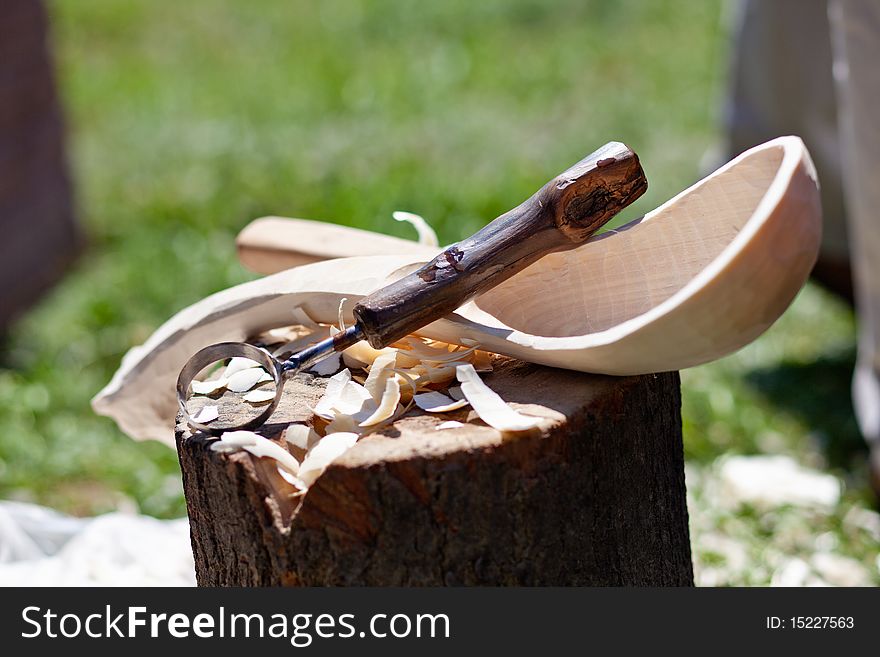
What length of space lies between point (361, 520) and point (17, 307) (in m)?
3.31

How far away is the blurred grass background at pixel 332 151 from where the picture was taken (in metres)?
2.96

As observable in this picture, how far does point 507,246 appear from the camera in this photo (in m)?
1.37

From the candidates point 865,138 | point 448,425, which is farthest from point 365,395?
point 865,138

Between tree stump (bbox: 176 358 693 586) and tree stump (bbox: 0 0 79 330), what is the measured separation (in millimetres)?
2960

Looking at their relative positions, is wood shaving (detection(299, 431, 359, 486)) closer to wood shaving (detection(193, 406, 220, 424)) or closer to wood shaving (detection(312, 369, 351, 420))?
wood shaving (detection(312, 369, 351, 420))

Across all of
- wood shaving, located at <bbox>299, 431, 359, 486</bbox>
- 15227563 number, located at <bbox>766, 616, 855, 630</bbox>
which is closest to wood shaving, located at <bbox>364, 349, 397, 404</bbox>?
wood shaving, located at <bbox>299, 431, 359, 486</bbox>

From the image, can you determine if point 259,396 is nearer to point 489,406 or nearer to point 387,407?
point 387,407

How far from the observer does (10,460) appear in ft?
9.37

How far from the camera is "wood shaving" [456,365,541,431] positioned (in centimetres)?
123

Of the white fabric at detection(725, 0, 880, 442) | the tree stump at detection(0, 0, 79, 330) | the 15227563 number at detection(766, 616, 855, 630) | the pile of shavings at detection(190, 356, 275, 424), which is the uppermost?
the tree stump at detection(0, 0, 79, 330)

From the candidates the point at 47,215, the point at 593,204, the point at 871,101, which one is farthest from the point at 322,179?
the point at 593,204

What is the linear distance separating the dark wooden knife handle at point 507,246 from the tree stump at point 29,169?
3009 mm

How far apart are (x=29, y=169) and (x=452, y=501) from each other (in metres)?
3.65

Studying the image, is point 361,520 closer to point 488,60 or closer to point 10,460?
point 10,460
